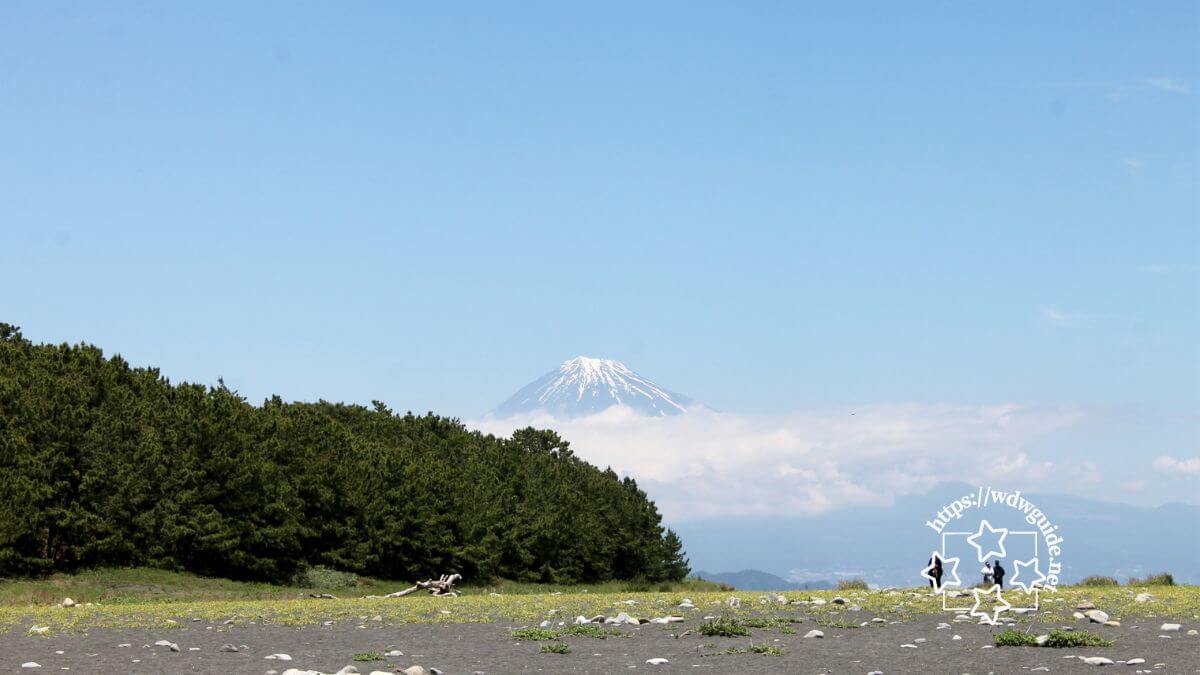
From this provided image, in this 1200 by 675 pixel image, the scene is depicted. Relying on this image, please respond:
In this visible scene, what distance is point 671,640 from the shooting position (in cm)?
2478

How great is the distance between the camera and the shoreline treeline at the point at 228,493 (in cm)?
6320

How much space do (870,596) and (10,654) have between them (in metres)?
22.9

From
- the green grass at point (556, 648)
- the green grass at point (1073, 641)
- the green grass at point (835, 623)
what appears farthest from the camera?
the green grass at point (835, 623)

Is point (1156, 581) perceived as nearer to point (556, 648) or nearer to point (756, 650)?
point (756, 650)

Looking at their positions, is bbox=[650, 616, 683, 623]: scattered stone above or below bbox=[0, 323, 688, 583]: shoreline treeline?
below

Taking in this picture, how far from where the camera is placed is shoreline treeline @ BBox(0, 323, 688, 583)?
63.2 metres

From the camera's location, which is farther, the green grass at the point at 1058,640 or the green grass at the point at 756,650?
the green grass at the point at 756,650

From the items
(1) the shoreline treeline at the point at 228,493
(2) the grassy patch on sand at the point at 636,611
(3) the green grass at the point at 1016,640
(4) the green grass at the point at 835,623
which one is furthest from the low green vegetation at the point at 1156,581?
(1) the shoreline treeline at the point at 228,493

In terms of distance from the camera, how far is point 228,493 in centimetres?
7269

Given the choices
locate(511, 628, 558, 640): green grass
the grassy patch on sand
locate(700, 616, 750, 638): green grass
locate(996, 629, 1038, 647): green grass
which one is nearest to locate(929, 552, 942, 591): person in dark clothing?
the grassy patch on sand

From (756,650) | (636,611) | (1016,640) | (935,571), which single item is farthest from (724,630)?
(935,571)

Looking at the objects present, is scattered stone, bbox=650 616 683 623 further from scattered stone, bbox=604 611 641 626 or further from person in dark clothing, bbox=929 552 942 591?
person in dark clothing, bbox=929 552 942 591

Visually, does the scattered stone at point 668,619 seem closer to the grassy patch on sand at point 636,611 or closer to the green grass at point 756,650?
the grassy patch on sand at point 636,611

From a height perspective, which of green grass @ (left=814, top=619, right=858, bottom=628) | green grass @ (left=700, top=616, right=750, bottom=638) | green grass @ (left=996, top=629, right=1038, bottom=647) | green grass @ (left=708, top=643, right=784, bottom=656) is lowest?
green grass @ (left=708, top=643, right=784, bottom=656)
